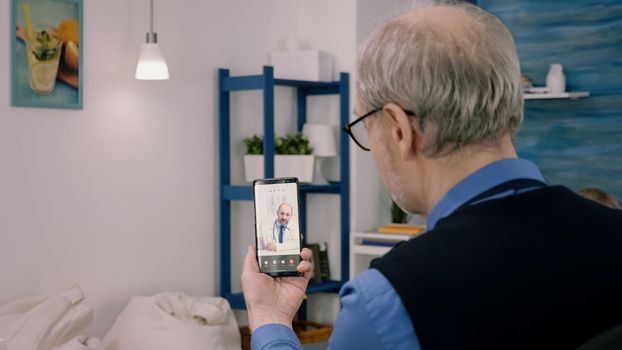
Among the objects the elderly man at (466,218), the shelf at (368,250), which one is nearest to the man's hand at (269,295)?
the elderly man at (466,218)

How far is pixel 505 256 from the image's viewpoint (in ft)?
3.48

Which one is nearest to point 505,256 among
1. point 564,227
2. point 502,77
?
point 564,227

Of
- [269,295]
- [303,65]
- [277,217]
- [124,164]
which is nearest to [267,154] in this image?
[303,65]

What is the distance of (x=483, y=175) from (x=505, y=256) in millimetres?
155

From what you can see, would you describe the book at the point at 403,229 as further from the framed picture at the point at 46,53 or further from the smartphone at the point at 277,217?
the smartphone at the point at 277,217

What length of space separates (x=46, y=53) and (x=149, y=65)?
1.37 ft

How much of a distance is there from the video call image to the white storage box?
2.33 m

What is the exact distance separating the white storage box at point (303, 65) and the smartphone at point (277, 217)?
2311 millimetres

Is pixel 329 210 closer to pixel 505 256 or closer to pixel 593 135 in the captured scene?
pixel 593 135

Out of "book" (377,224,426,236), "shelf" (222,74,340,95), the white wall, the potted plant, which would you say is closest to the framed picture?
the white wall

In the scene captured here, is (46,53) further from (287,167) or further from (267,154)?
(287,167)

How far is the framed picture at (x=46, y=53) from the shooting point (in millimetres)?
3432

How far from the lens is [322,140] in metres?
4.53

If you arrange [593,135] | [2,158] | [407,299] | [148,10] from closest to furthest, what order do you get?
[407,299]
[2,158]
[148,10]
[593,135]
